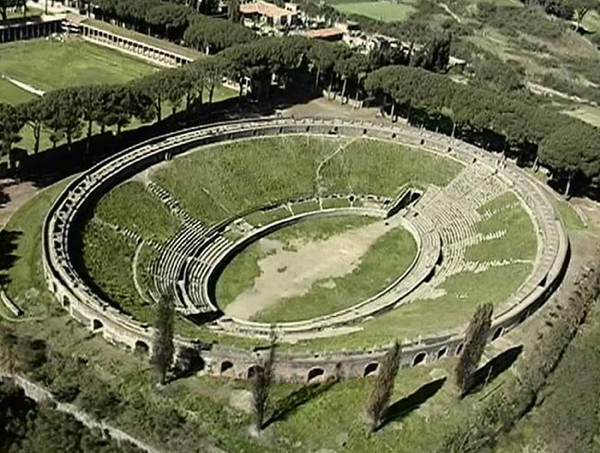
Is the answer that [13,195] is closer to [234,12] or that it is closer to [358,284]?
[358,284]

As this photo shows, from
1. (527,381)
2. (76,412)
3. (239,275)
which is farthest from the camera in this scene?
(239,275)

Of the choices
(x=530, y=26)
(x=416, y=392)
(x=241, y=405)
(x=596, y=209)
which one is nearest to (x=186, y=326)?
(x=241, y=405)

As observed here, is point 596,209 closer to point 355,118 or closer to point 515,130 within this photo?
point 515,130

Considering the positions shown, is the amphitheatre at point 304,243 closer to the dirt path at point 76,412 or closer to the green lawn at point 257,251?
the green lawn at point 257,251

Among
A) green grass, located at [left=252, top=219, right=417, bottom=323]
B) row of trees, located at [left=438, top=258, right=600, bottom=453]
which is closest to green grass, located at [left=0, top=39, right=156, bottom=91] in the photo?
green grass, located at [left=252, top=219, right=417, bottom=323]

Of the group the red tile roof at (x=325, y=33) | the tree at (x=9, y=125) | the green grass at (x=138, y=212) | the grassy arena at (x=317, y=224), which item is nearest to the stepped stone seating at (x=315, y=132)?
the green grass at (x=138, y=212)

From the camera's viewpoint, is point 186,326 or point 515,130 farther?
point 515,130

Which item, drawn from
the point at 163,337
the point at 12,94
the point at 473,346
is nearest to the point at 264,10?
the point at 12,94
